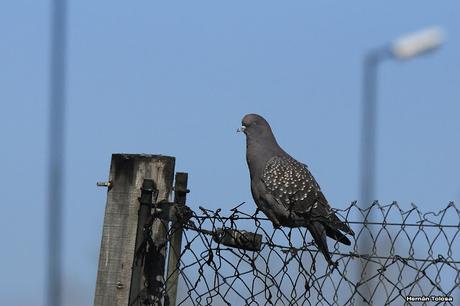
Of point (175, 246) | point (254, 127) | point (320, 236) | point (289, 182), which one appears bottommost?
point (175, 246)

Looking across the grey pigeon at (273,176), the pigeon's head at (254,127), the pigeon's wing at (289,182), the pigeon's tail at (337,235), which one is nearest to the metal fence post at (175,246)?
the pigeon's tail at (337,235)

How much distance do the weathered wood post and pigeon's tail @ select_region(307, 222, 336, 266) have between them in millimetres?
733

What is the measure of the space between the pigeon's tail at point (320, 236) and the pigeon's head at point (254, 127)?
1.89 m

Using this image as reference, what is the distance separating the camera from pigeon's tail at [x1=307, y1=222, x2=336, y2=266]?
5.11 m

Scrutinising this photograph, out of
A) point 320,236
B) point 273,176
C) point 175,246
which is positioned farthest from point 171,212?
point 273,176

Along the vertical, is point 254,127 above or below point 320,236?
above

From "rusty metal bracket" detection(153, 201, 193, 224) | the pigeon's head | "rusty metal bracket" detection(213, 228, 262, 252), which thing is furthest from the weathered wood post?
the pigeon's head

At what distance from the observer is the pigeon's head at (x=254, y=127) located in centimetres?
758

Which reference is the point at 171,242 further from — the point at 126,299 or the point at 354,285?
the point at 354,285

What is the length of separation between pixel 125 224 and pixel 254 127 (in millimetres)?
2843

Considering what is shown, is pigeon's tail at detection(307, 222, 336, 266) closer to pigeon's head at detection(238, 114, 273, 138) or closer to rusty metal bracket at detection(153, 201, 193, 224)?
rusty metal bracket at detection(153, 201, 193, 224)

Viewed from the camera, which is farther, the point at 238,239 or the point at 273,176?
the point at 273,176

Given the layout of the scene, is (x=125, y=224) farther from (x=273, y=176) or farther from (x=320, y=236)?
(x=273, y=176)

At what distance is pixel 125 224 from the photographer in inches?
192
